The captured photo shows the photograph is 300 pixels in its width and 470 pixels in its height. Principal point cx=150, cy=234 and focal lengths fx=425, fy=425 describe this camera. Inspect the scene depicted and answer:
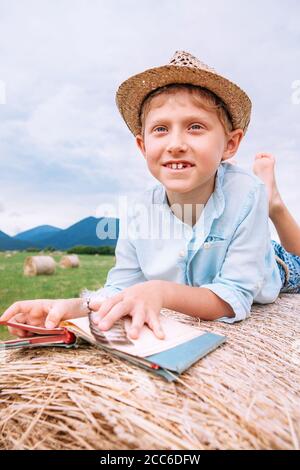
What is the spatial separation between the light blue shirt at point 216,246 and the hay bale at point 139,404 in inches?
32.2

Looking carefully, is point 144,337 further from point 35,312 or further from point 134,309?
point 35,312

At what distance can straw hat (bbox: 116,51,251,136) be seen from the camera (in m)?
2.36

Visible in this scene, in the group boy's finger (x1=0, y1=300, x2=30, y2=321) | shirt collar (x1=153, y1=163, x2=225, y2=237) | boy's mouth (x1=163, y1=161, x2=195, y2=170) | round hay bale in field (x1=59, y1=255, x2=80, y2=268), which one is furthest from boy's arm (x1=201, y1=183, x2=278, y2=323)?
round hay bale in field (x1=59, y1=255, x2=80, y2=268)

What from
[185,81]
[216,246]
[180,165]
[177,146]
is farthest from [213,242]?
[185,81]

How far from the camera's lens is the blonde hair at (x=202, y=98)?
2406mm

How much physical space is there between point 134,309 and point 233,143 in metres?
1.56

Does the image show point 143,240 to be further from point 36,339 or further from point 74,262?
point 74,262

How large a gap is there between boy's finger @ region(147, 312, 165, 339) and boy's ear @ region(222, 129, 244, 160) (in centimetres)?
143

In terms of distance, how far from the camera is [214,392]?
130 centimetres

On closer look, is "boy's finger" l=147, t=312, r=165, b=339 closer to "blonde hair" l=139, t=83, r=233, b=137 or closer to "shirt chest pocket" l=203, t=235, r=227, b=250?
"shirt chest pocket" l=203, t=235, r=227, b=250

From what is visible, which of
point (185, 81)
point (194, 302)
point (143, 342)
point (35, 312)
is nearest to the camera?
point (143, 342)

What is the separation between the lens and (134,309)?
1.61 metres

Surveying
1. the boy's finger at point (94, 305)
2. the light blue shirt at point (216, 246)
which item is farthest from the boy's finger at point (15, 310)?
the light blue shirt at point (216, 246)
